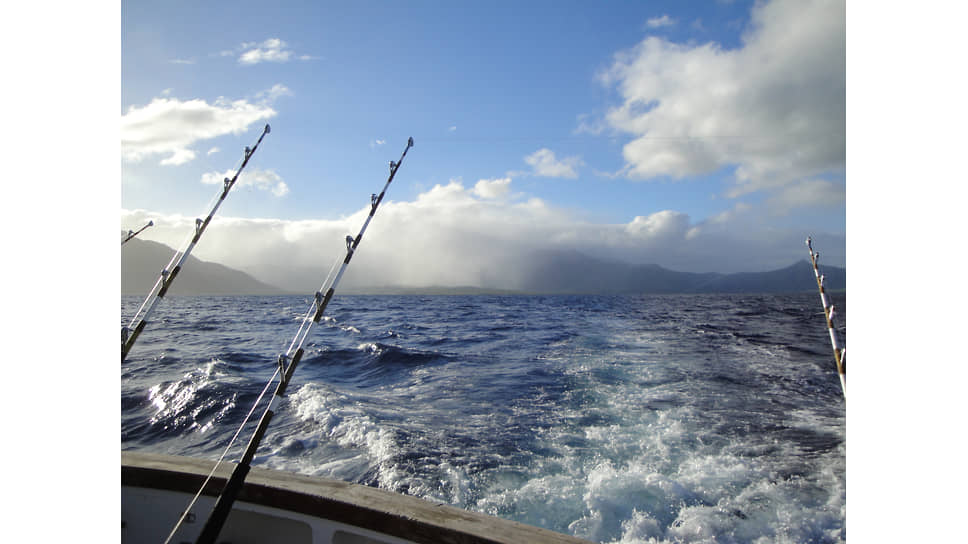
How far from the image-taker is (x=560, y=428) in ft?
17.0

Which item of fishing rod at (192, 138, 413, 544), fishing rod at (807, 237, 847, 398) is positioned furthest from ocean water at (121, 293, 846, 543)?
fishing rod at (192, 138, 413, 544)

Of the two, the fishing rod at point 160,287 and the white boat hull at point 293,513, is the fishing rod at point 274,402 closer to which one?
the white boat hull at point 293,513

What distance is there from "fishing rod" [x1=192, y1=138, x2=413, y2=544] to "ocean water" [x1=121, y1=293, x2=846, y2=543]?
2454mm

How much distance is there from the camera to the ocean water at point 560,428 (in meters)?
3.40

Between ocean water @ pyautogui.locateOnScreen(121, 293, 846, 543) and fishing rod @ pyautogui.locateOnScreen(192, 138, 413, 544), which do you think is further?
ocean water @ pyautogui.locateOnScreen(121, 293, 846, 543)

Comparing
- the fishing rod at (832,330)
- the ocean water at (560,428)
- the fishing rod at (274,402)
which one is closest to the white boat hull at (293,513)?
the fishing rod at (274,402)

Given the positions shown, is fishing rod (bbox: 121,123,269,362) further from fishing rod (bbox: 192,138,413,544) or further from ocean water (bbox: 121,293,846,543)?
ocean water (bbox: 121,293,846,543)

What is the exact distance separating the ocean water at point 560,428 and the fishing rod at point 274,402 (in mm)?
2454

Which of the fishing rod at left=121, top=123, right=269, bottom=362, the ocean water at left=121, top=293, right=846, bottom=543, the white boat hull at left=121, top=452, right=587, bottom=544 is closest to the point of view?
the white boat hull at left=121, top=452, right=587, bottom=544

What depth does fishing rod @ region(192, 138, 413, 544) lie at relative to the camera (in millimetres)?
1309

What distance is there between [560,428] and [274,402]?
4328 millimetres
